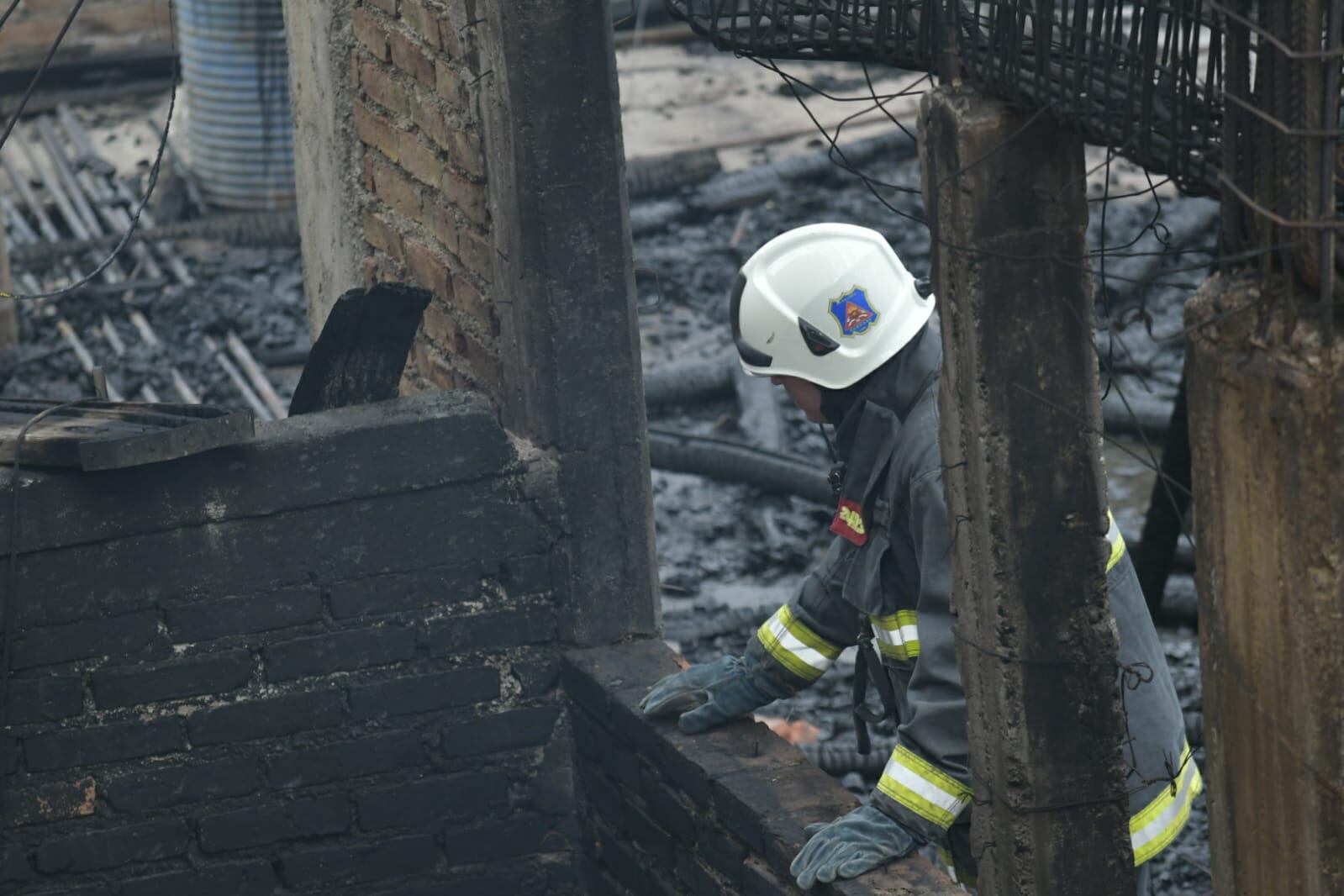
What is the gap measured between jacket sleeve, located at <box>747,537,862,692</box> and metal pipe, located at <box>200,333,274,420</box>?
504 centimetres

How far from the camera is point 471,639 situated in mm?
4422

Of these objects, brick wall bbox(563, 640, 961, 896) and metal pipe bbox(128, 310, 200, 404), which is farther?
metal pipe bbox(128, 310, 200, 404)

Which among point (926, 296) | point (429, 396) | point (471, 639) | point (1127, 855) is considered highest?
point (926, 296)

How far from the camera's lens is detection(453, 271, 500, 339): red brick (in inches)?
174

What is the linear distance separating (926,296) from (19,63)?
11.3 metres

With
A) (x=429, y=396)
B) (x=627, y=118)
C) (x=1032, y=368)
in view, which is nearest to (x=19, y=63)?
(x=627, y=118)

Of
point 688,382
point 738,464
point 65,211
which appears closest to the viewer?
point 738,464

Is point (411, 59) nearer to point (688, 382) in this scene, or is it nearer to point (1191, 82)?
point (1191, 82)

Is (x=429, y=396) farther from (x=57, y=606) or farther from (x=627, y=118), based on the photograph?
(x=627, y=118)

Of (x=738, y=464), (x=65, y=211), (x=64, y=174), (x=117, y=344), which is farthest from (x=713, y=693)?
(x=64, y=174)

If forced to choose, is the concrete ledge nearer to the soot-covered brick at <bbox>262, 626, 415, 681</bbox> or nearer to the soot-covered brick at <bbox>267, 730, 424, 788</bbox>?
the soot-covered brick at <bbox>262, 626, 415, 681</bbox>

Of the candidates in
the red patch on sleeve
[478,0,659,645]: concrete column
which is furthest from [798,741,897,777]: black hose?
the red patch on sleeve

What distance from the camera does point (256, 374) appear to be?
8.89 m

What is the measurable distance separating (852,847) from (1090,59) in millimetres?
1575
